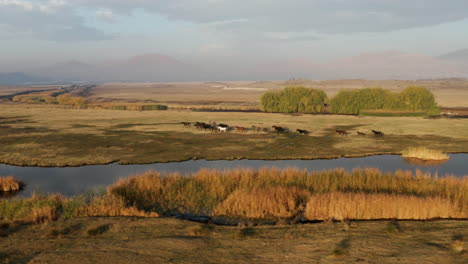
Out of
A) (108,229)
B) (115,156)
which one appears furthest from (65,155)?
(108,229)

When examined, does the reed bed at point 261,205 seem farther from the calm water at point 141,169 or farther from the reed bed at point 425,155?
the reed bed at point 425,155

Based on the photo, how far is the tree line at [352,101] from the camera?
307ft

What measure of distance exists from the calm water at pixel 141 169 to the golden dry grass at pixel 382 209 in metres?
12.7

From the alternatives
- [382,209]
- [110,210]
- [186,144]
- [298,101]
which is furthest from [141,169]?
[298,101]

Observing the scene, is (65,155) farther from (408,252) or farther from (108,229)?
(408,252)

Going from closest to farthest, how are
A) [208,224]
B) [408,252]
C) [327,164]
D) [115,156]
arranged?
[408,252] → [208,224] → [327,164] → [115,156]

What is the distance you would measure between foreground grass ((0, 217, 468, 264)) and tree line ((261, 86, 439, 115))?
87.0 meters

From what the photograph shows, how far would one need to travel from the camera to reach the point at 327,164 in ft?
121

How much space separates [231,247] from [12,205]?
46.5ft

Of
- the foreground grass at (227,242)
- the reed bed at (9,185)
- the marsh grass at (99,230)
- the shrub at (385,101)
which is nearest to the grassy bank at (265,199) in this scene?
the foreground grass at (227,242)

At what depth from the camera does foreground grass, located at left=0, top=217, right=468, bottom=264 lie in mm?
13117

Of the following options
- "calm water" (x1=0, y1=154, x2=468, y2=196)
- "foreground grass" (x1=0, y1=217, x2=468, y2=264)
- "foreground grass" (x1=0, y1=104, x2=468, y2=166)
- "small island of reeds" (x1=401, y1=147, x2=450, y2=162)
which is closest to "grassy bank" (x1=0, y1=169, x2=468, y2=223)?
"foreground grass" (x1=0, y1=217, x2=468, y2=264)

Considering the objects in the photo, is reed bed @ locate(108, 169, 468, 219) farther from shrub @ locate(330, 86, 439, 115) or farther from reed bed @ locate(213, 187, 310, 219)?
shrub @ locate(330, 86, 439, 115)

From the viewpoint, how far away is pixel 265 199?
68.0 ft
